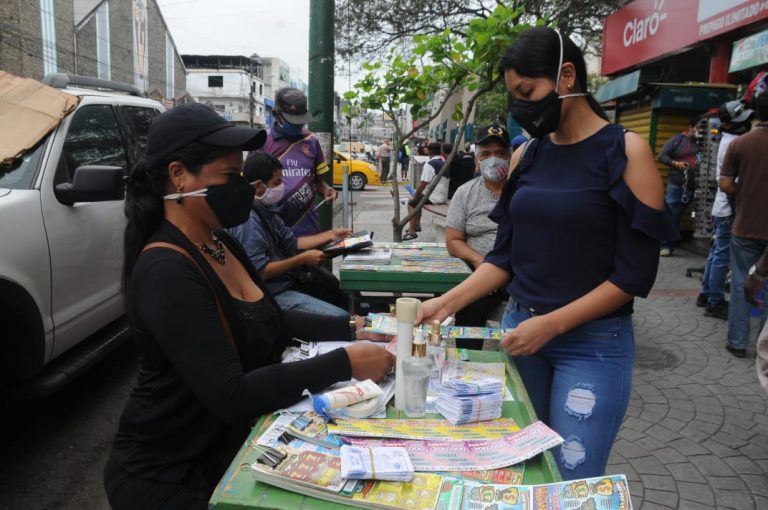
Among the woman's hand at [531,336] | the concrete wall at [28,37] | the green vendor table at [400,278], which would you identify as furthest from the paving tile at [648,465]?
the concrete wall at [28,37]

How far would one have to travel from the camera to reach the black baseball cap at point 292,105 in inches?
186

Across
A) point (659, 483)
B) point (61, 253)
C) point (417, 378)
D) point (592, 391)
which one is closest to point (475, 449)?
point (417, 378)

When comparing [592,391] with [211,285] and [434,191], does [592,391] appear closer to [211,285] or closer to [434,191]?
[211,285]

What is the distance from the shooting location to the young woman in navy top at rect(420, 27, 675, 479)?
180 centimetres

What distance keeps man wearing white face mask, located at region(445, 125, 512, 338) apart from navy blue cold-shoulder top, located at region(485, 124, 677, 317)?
1841mm

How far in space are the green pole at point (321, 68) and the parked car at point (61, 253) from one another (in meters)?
1.62

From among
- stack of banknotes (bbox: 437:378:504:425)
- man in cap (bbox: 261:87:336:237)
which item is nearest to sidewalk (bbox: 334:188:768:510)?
stack of banknotes (bbox: 437:378:504:425)

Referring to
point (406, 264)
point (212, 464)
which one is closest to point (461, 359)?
point (212, 464)

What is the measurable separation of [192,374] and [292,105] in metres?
3.50

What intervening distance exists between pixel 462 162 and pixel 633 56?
17.4ft

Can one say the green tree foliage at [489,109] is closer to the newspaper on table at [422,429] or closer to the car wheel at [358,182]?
the car wheel at [358,182]

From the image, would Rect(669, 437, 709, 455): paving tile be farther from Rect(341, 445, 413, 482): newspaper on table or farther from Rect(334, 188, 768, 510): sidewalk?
Rect(341, 445, 413, 482): newspaper on table

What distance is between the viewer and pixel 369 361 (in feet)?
5.95

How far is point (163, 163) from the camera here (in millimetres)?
1815
